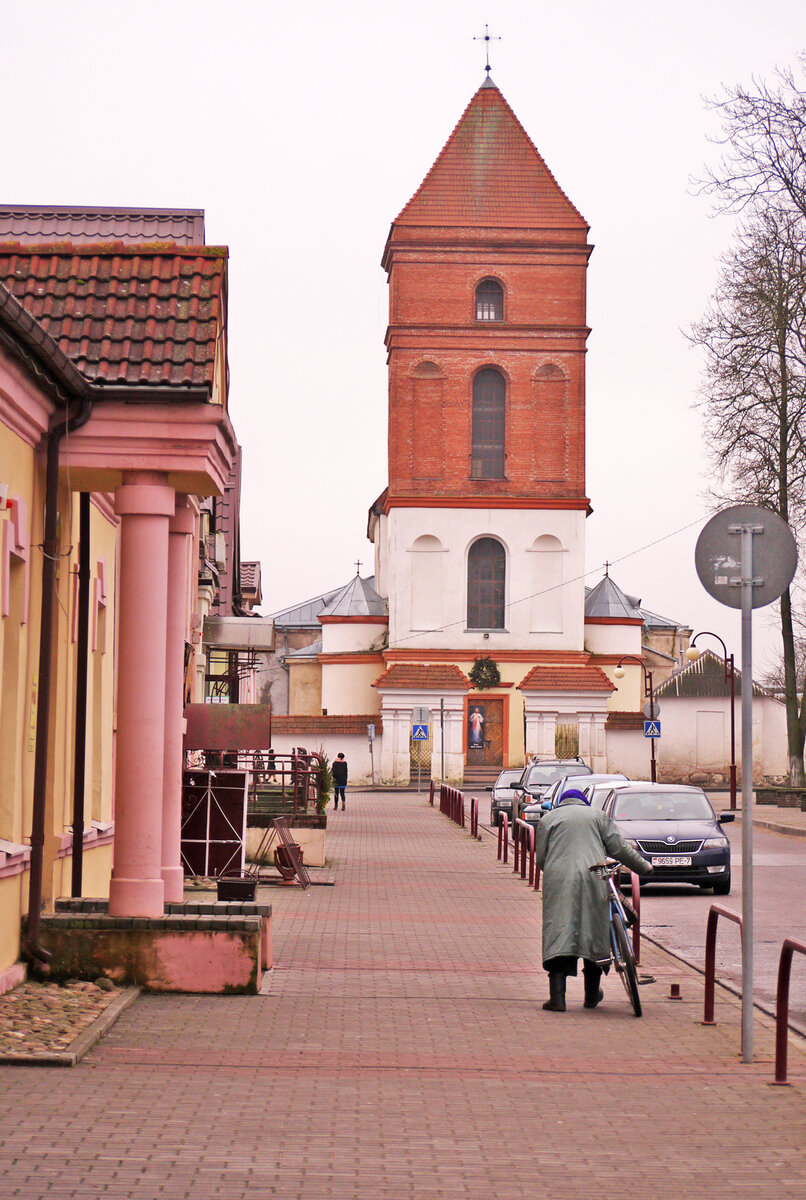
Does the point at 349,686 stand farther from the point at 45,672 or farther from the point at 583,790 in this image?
the point at 45,672

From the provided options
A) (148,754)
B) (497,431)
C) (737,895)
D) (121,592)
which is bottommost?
(737,895)

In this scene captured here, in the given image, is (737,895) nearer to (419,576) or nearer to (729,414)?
(729,414)

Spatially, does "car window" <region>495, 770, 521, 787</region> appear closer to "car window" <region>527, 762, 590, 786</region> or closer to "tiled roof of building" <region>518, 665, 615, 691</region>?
"car window" <region>527, 762, 590, 786</region>

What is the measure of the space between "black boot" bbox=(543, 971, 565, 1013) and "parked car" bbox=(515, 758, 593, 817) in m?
22.0

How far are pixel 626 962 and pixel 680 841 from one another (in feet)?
33.6

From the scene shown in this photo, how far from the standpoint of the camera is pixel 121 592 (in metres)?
11.5

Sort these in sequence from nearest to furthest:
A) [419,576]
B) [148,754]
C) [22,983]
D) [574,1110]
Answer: [574,1110] < [22,983] < [148,754] < [419,576]

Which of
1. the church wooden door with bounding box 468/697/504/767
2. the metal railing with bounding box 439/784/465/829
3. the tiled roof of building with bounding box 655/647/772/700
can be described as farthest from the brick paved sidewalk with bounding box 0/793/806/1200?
the tiled roof of building with bounding box 655/647/772/700

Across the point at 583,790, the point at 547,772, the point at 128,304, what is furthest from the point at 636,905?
the point at 547,772

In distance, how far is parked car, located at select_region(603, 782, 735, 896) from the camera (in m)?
21.1

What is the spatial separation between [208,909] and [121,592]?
7.53 ft

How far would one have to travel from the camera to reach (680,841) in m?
21.1

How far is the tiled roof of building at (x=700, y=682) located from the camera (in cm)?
6619

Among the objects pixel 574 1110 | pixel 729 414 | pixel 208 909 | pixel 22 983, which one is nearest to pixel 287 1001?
pixel 208 909
